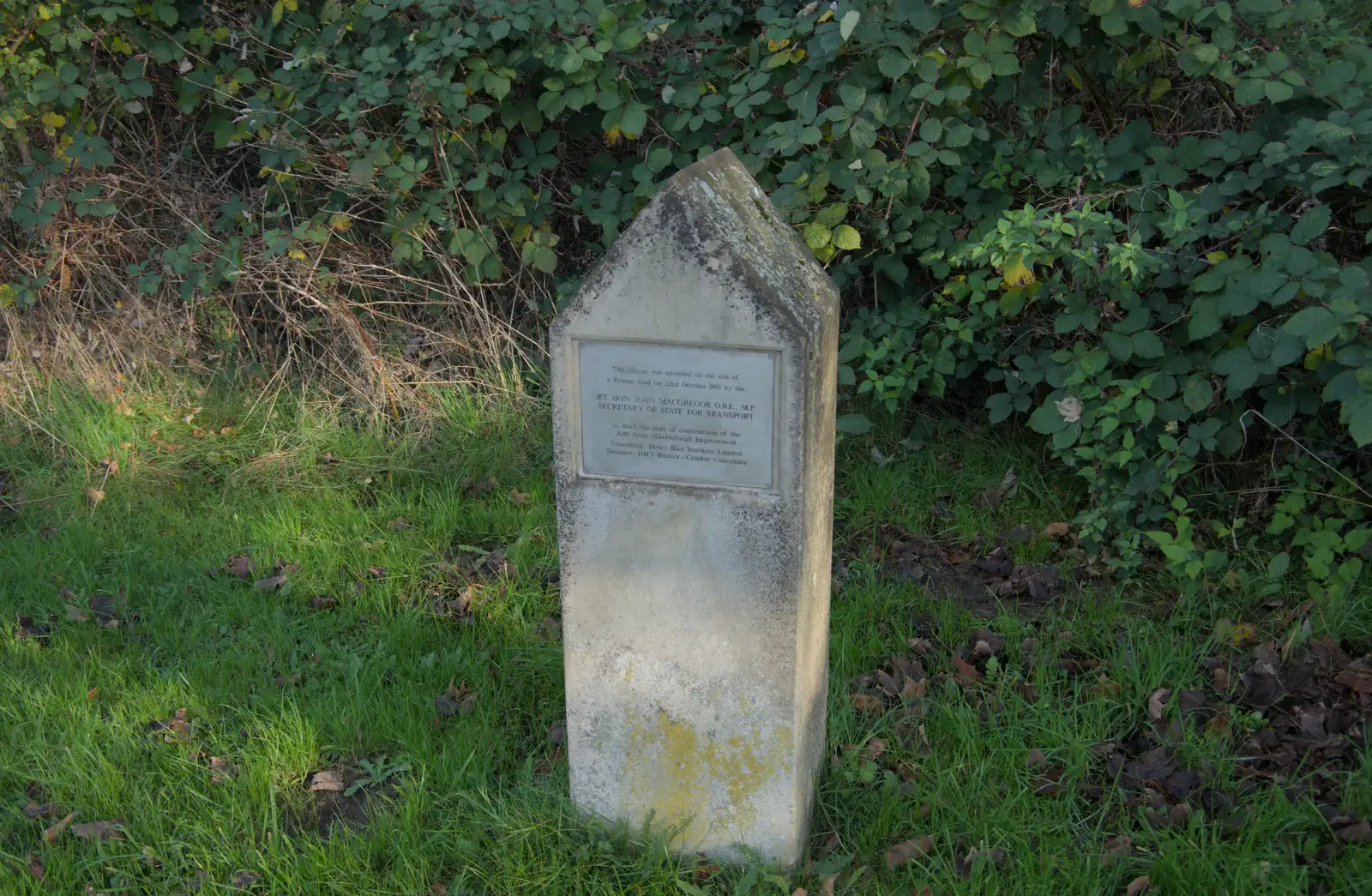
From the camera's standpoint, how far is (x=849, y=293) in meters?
4.71

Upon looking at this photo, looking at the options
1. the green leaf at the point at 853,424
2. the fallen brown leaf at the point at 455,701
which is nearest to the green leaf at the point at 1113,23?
the green leaf at the point at 853,424

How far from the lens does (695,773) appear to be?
2.58m

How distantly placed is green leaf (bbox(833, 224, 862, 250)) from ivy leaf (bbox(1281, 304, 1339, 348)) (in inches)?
55.6

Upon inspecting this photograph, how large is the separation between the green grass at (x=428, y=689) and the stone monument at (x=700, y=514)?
216mm

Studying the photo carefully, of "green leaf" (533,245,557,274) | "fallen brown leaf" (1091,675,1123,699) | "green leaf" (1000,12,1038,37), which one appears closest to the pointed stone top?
"fallen brown leaf" (1091,675,1123,699)

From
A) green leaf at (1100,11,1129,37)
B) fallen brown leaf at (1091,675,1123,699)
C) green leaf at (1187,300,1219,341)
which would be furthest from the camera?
green leaf at (1100,11,1129,37)

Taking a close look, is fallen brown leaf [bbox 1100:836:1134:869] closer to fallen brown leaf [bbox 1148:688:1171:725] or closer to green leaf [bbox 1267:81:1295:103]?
fallen brown leaf [bbox 1148:688:1171:725]

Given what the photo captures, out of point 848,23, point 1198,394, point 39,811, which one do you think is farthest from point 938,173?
point 39,811

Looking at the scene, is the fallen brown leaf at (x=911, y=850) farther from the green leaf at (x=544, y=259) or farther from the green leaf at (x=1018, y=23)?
the green leaf at (x=544, y=259)

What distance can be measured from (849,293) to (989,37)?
1.29 m

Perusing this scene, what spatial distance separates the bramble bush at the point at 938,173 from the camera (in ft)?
11.1

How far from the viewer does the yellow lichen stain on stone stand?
2.51m

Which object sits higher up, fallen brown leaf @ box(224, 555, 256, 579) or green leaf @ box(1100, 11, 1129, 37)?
green leaf @ box(1100, 11, 1129, 37)

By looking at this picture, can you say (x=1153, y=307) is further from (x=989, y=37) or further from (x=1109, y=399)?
(x=989, y=37)
